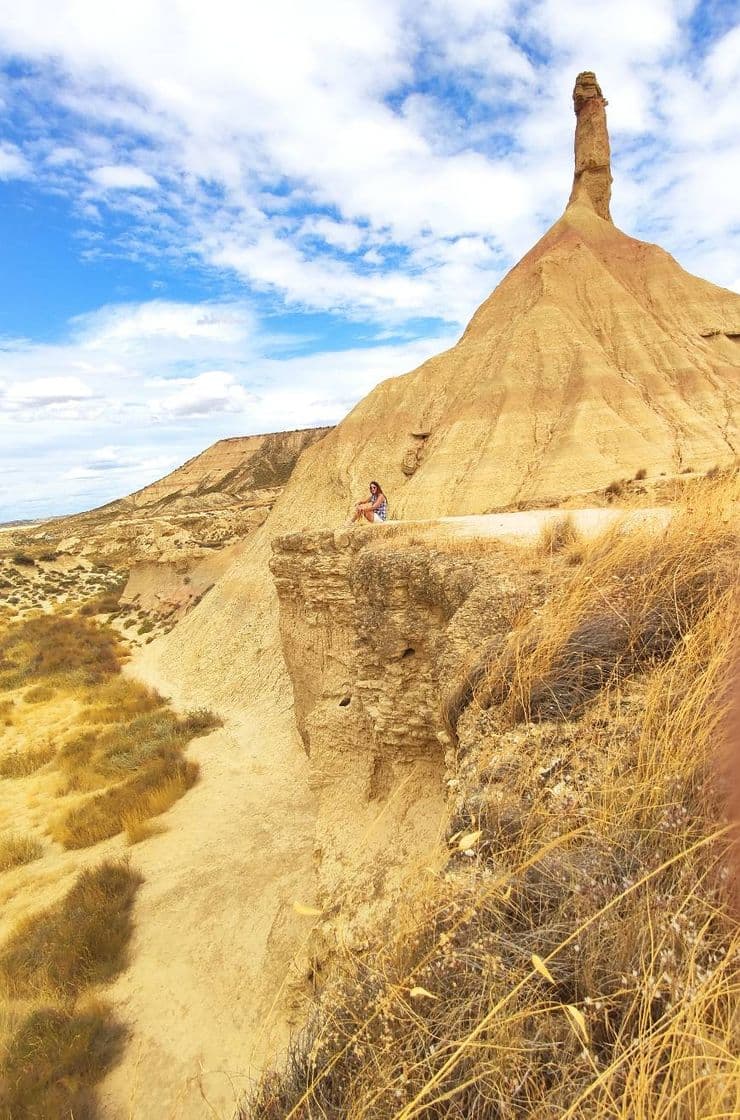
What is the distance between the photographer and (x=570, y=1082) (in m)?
1.34

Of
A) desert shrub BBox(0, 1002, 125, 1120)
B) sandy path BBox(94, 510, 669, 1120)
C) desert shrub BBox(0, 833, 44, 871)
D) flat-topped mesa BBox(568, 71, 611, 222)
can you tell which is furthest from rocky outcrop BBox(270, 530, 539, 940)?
flat-topped mesa BBox(568, 71, 611, 222)

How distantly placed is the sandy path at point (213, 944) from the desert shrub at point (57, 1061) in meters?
0.16

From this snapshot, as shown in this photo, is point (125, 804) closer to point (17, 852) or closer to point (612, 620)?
point (17, 852)

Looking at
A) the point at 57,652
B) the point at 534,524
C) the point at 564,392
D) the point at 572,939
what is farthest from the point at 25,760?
the point at 564,392

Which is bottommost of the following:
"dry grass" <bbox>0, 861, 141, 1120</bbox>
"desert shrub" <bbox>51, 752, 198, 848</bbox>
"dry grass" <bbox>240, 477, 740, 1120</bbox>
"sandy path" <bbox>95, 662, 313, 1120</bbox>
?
"sandy path" <bbox>95, 662, 313, 1120</bbox>

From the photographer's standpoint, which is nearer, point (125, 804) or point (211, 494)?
point (125, 804)

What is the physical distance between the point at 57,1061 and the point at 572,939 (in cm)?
556

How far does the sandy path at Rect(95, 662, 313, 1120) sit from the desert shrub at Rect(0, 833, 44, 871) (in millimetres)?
1672

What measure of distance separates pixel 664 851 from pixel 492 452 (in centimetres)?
1734

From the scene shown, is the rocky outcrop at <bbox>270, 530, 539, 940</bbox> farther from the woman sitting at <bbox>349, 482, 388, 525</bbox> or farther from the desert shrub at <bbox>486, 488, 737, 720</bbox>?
the woman sitting at <bbox>349, 482, 388, 525</bbox>

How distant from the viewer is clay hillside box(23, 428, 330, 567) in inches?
1292

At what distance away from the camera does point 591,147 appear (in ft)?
84.8

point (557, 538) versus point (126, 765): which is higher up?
point (557, 538)

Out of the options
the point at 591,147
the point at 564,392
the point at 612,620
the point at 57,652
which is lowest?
the point at 57,652
